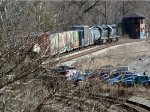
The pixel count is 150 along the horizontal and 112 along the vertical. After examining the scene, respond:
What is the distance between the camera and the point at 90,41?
47000mm

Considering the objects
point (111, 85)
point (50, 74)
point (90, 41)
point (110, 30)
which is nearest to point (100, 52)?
point (90, 41)

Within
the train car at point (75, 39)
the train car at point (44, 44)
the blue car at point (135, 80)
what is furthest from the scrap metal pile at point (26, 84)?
the train car at point (75, 39)

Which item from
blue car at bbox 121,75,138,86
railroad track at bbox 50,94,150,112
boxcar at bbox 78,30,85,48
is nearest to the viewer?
railroad track at bbox 50,94,150,112

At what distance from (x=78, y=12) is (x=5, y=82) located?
206 ft

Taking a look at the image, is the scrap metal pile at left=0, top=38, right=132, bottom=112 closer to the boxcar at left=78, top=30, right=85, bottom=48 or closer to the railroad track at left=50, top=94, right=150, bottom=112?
the railroad track at left=50, top=94, right=150, bottom=112

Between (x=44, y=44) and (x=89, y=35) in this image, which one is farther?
(x=89, y=35)

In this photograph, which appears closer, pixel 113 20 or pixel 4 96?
pixel 4 96

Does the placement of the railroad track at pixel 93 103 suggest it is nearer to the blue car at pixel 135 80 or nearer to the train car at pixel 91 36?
the blue car at pixel 135 80

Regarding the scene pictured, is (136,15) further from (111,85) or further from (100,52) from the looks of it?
(111,85)

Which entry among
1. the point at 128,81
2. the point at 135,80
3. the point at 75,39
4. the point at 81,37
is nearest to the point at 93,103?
the point at 128,81

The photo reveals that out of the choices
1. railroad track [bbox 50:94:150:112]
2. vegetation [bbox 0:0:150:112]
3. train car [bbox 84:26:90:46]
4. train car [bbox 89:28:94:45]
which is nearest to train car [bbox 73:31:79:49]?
A: train car [bbox 84:26:90:46]

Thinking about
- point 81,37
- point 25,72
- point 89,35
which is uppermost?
point 25,72

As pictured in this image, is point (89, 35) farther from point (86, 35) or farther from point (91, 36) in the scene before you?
point (91, 36)

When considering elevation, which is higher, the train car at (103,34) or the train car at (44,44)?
the train car at (44,44)
